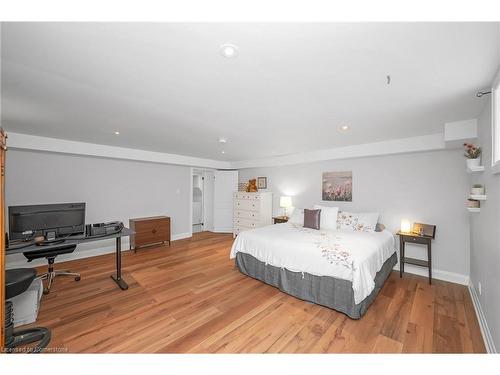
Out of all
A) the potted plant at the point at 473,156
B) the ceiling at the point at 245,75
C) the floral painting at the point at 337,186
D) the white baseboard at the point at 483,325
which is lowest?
the white baseboard at the point at 483,325

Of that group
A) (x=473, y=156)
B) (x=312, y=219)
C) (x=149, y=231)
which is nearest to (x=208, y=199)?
(x=149, y=231)

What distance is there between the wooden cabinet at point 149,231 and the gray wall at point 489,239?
5.28 meters

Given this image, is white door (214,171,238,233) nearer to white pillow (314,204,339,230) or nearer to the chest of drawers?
the chest of drawers

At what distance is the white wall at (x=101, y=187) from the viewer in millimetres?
3572

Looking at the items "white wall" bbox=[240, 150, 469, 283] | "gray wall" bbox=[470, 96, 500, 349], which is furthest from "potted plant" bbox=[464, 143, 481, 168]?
"white wall" bbox=[240, 150, 469, 283]

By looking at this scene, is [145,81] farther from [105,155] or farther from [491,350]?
[491,350]

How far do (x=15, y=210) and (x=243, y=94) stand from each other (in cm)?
310

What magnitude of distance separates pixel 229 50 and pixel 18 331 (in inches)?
120

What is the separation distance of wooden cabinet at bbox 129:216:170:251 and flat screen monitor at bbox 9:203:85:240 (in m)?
1.78

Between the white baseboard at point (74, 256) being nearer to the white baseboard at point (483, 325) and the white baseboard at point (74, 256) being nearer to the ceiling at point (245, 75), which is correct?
the ceiling at point (245, 75)

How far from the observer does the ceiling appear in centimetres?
115

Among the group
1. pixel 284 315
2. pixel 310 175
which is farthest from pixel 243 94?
pixel 310 175

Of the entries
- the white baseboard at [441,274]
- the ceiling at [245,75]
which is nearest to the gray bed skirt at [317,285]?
the white baseboard at [441,274]

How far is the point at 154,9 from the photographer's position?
0.98 metres
